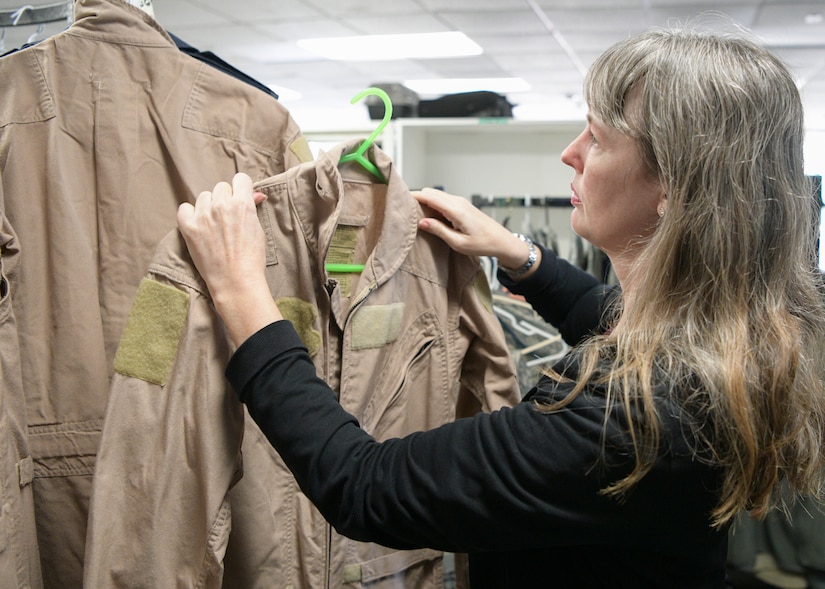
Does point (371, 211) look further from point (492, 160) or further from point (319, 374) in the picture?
point (492, 160)

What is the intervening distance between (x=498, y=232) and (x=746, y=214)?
0.49 meters

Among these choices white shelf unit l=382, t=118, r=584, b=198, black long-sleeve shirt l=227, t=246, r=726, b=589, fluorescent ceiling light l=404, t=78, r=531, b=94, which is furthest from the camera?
fluorescent ceiling light l=404, t=78, r=531, b=94

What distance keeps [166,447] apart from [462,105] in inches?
84.1

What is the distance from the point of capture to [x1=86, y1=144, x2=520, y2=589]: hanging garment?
100 cm

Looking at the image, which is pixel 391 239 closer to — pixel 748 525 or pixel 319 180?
pixel 319 180

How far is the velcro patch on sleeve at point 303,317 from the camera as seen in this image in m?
1.14

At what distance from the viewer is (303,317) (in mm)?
1156

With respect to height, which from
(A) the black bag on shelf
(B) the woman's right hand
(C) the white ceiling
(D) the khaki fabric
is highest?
(C) the white ceiling

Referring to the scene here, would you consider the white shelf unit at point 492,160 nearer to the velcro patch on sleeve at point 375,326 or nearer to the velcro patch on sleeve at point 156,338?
the velcro patch on sleeve at point 375,326

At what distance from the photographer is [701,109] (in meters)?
0.90

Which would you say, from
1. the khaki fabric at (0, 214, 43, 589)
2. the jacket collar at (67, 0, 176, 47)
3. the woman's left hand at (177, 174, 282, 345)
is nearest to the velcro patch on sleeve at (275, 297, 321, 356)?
the woman's left hand at (177, 174, 282, 345)

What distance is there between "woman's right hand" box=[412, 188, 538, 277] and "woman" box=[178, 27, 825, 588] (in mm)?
295

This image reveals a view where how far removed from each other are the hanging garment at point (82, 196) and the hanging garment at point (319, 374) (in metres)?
0.22

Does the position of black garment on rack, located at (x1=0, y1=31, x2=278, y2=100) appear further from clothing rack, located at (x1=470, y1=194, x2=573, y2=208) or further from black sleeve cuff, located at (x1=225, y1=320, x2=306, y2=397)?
clothing rack, located at (x1=470, y1=194, x2=573, y2=208)
